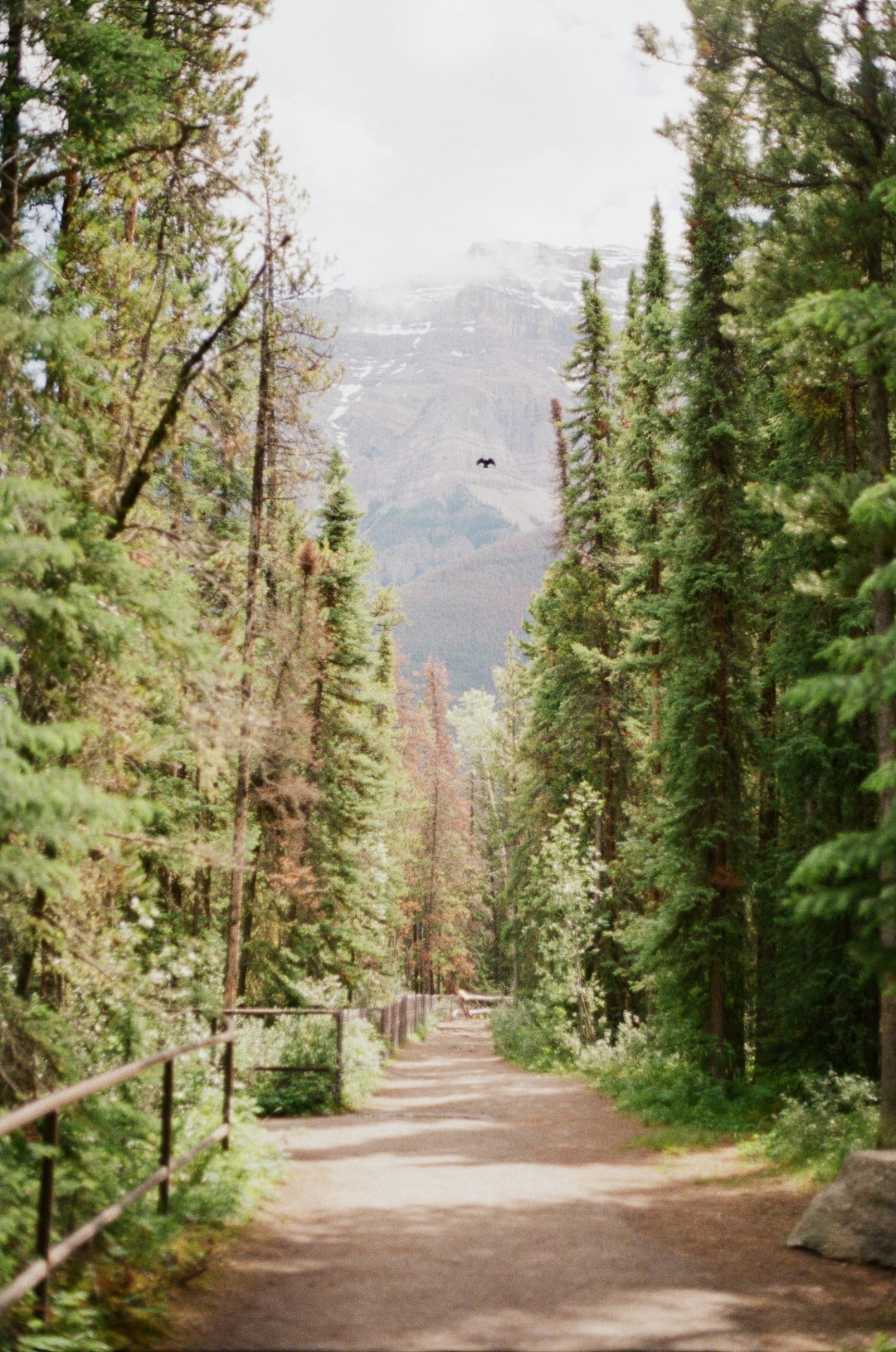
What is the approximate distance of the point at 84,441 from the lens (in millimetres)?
8836

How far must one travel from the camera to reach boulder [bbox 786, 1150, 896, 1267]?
726 centimetres

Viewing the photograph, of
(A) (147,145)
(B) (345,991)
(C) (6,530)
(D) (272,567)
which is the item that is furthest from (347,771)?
(C) (6,530)

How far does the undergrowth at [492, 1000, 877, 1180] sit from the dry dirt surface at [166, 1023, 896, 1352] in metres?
0.76

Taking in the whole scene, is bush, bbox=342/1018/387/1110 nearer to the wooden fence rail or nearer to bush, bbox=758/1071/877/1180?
the wooden fence rail

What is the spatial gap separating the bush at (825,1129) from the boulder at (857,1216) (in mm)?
2265

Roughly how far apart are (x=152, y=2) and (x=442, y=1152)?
39.7 feet

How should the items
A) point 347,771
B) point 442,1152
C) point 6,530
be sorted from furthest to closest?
point 347,771 → point 442,1152 → point 6,530

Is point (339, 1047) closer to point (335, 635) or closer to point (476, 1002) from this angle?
point (335, 635)

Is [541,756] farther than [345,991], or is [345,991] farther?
[541,756]

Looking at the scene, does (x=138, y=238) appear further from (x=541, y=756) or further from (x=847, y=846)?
(x=541, y=756)

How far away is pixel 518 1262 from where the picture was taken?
6.66 m

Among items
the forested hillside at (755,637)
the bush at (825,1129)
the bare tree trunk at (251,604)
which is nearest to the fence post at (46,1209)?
the forested hillside at (755,637)

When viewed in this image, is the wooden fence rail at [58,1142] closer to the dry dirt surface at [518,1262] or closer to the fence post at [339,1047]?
the dry dirt surface at [518,1262]

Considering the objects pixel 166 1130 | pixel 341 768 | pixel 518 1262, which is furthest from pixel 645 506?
pixel 166 1130
